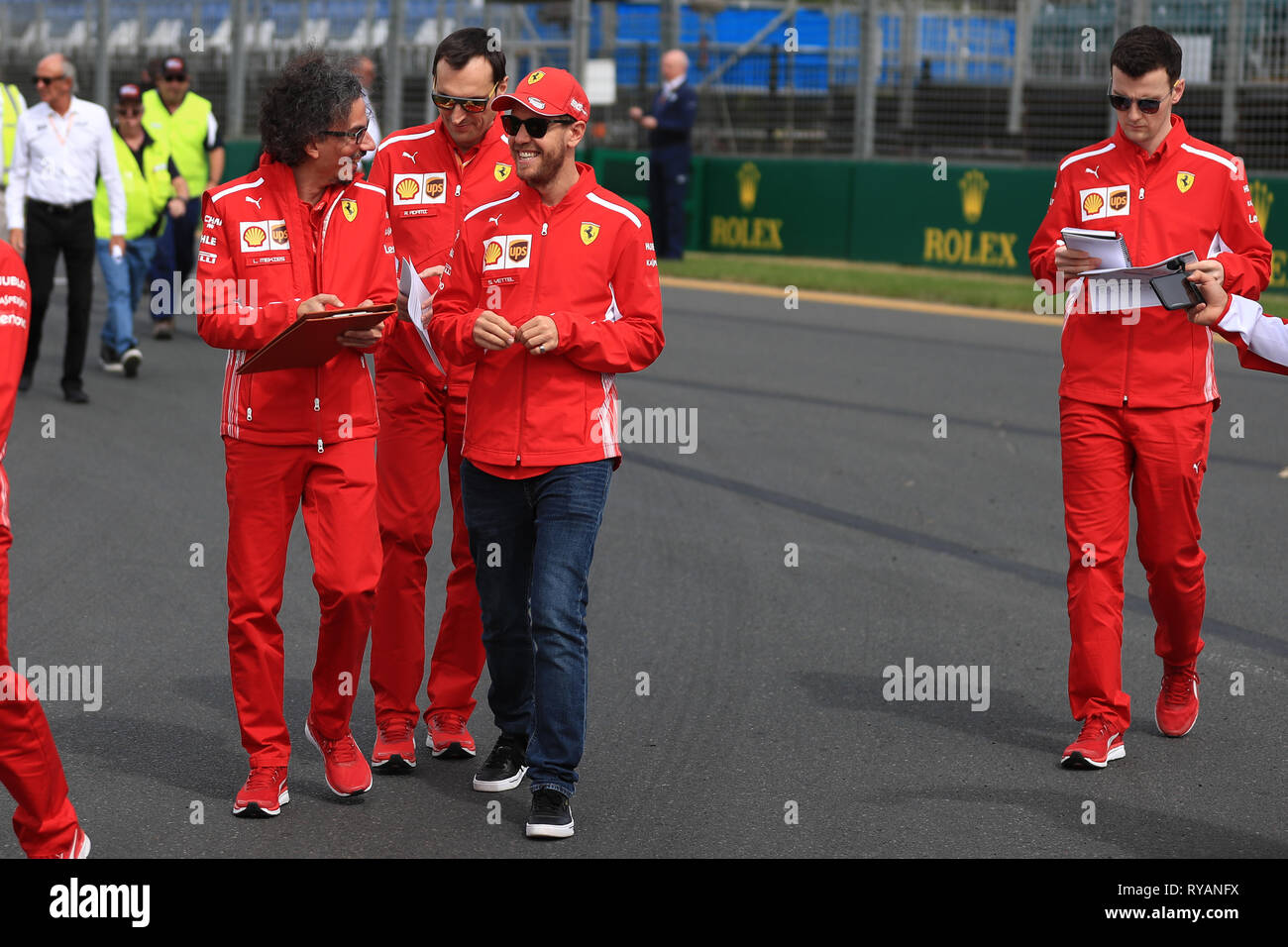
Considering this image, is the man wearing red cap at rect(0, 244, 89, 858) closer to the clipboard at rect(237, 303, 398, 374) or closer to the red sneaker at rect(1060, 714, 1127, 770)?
the clipboard at rect(237, 303, 398, 374)

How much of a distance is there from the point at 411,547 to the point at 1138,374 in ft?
7.71

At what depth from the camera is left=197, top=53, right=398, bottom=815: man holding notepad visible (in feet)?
16.6

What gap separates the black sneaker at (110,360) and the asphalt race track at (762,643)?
43cm

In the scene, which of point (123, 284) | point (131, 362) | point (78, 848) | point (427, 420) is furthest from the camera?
point (131, 362)

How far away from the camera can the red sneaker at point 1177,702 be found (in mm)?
6043

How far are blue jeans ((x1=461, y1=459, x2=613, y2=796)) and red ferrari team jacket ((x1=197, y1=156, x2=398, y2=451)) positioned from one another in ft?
1.45

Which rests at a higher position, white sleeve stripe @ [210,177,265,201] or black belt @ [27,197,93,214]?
white sleeve stripe @ [210,177,265,201]

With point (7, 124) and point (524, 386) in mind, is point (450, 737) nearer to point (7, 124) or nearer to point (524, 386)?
point (524, 386)

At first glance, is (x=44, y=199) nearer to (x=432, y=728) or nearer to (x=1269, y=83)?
(x=432, y=728)

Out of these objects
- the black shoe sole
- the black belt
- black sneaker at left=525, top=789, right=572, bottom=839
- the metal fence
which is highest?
the metal fence

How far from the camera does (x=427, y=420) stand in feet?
18.2

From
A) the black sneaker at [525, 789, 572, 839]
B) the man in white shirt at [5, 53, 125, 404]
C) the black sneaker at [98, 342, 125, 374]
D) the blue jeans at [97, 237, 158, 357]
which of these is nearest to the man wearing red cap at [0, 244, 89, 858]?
the black sneaker at [525, 789, 572, 839]

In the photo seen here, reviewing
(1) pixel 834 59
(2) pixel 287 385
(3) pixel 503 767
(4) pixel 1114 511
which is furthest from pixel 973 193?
(2) pixel 287 385

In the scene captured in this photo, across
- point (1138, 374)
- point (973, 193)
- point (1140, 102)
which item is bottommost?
point (1138, 374)
